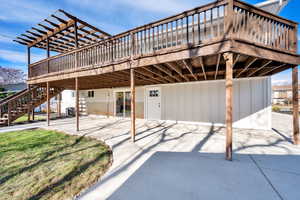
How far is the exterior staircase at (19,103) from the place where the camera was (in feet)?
21.6

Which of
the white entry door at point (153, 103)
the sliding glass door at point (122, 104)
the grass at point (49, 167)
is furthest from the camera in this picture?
the sliding glass door at point (122, 104)

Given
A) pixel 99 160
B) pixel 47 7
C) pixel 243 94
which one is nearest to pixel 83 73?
pixel 99 160

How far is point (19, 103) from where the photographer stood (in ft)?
23.7

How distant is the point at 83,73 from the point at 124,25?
7.66 meters

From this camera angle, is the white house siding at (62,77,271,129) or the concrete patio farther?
the white house siding at (62,77,271,129)

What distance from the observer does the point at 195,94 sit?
6430 millimetres

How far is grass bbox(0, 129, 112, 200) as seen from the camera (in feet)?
6.40

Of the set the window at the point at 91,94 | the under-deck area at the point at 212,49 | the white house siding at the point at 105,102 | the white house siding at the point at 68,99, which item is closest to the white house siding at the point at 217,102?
the under-deck area at the point at 212,49

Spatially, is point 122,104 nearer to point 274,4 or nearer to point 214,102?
point 214,102

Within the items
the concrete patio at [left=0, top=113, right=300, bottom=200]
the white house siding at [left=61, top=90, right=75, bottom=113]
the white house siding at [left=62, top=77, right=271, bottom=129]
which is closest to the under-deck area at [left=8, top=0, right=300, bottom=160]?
the concrete patio at [left=0, top=113, right=300, bottom=200]

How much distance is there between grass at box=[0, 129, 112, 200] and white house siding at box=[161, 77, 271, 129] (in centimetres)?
429

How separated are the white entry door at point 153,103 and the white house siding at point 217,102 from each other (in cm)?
32

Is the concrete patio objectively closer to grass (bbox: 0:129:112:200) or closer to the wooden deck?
grass (bbox: 0:129:112:200)

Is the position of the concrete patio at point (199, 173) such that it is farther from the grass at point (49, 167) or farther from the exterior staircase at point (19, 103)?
the exterior staircase at point (19, 103)
